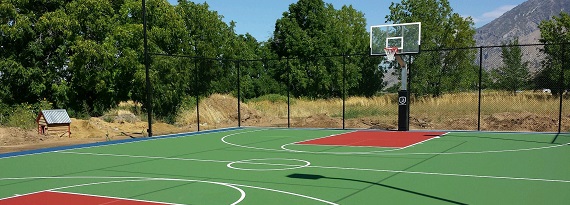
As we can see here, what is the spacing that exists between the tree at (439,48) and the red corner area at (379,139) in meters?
11.3

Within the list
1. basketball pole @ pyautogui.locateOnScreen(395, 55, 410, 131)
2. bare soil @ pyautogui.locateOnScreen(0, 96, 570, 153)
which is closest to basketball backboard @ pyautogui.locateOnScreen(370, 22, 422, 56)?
basketball pole @ pyautogui.locateOnScreen(395, 55, 410, 131)

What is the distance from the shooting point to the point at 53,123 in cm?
1684

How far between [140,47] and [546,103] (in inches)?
675

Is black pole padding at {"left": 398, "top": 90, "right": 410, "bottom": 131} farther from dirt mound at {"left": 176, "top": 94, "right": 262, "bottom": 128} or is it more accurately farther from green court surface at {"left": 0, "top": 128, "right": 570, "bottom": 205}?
dirt mound at {"left": 176, "top": 94, "right": 262, "bottom": 128}

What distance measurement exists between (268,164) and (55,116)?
10.1 metres

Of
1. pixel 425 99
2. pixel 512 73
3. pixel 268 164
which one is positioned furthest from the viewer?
pixel 512 73

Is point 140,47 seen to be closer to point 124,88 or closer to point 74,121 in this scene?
point 124,88

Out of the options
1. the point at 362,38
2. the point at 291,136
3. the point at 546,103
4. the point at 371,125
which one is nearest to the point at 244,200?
the point at 291,136

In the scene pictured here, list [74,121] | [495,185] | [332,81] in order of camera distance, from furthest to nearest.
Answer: [332,81]
[74,121]
[495,185]

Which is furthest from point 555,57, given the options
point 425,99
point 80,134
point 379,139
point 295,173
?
point 80,134

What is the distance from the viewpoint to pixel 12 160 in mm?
11445

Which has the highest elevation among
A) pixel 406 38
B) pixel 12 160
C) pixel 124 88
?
pixel 406 38

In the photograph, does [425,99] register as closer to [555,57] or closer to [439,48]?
[555,57]

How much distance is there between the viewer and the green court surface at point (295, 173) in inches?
271
